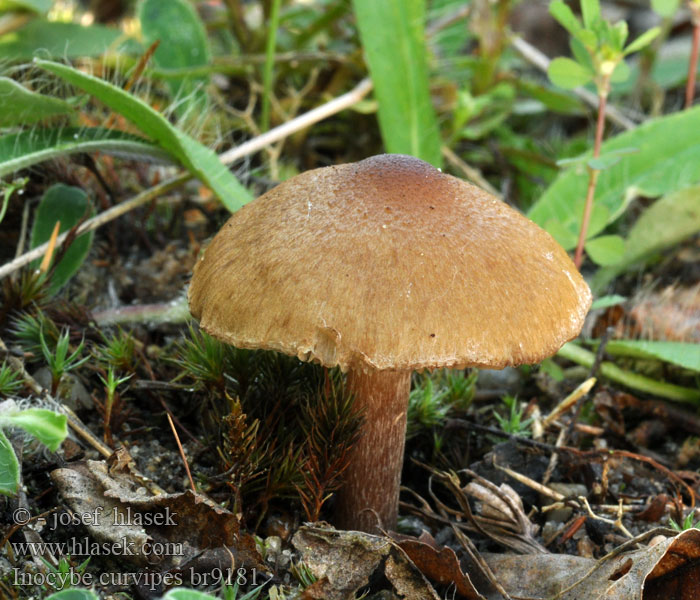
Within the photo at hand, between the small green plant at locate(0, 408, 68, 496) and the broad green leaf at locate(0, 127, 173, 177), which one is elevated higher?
the broad green leaf at locate(0, 127, 173, 177)

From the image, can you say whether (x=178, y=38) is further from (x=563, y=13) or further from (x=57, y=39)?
(x=563, y=13)

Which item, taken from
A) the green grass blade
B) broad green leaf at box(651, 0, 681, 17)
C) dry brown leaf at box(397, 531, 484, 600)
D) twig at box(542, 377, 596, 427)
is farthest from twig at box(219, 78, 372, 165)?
dry brown leaf at box(397, 531, 484, 600)

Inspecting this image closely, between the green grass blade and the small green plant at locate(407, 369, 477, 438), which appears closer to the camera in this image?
the small green plant at locate(407, 369, 477, 438)

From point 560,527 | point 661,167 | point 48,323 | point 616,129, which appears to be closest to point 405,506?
point 560,527

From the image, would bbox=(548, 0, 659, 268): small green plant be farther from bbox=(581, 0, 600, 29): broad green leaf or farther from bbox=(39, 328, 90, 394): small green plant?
bbox=(39, 328, 90, 394): small green plant

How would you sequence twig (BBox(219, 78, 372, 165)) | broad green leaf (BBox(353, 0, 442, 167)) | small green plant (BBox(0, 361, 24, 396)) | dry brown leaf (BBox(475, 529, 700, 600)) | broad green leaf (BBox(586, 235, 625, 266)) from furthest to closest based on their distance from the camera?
1. broad green leaf (BBox(353, 0, 442, 167))
2. twig (BBox(219, 78, 372, 165))
3. broad green leaf (BBox(586, 235, 625, 266))
4. small green plant (BBox(0, 361, 24, 396))
5. dry brown leaf (BBox(475, 529, 700, 600))

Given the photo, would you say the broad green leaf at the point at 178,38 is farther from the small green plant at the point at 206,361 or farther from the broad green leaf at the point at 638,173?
the broad green leaf at the point at 638,173

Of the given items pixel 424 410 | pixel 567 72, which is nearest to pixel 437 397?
→ pixel 424 410
